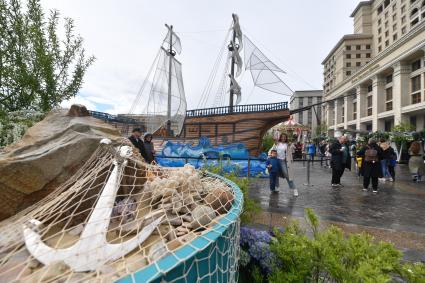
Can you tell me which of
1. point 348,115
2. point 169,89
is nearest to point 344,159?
point 169,89

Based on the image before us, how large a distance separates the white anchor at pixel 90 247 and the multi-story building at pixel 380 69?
1922cm

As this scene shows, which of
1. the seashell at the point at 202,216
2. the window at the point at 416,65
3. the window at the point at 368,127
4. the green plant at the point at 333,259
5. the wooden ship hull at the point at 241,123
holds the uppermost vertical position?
the window at the point at 416,65

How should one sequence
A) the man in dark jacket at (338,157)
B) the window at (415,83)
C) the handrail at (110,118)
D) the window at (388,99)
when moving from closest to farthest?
the man in dark jacket at (338,157) < the handrail at (110,118) < the window at (415,83) < the window at (388,99)

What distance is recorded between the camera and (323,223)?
12.6ft

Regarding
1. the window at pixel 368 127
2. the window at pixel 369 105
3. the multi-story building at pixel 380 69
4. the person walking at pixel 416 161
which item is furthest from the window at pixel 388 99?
the person walking at pixel 416 161

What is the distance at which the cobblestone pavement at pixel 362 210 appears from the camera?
3383 mm

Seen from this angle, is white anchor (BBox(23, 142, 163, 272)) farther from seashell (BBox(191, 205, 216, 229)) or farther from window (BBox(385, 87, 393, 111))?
window (BBox(385, 87, 393, 111))

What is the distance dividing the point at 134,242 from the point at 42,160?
57.1 inches

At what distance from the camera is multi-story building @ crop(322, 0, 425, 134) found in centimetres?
2836

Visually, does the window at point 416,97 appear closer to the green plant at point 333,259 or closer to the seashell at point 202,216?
the green plant at point 333,259

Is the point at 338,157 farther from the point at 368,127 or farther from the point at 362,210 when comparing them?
the point at 368,127

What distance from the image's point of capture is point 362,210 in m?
4.74

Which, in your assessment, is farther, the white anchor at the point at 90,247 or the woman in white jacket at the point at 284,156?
the woman in white jacket at the point at 284,156

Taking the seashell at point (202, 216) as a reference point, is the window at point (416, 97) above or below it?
above
